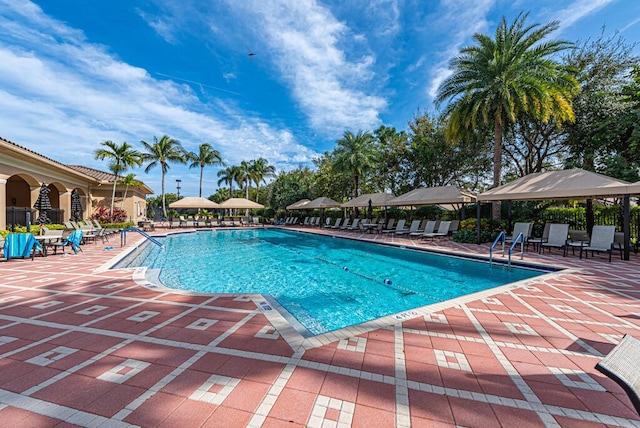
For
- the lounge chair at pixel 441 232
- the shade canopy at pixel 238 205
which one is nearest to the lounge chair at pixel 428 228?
the lounge chair at pixel 441 232

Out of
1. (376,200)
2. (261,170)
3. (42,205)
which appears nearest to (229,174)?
(261,170)

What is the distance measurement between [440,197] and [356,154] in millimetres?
10176

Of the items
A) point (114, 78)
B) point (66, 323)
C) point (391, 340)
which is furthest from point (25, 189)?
point (391, 340)

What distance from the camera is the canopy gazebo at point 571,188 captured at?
7.99 metres

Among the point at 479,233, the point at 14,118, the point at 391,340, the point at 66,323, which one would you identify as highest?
the point at 14,118

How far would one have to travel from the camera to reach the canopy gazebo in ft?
26.2

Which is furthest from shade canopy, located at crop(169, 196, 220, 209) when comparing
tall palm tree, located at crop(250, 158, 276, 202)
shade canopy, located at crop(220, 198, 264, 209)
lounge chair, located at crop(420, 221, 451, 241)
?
lounge chair, located at crop(420, 221, 451, 241)

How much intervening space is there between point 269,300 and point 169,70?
A: 14555mm

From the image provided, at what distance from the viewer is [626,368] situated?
1399 mm

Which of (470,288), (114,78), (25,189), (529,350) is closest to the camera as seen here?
(529,350)

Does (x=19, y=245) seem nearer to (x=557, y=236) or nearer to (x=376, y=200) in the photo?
(x=376, y=200)

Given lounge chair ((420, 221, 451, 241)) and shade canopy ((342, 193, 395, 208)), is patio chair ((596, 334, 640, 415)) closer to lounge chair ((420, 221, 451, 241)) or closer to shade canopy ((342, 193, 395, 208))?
lounge chair ((420, 221, 451, 241))

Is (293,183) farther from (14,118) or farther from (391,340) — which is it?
(391,340)

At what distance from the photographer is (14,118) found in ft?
39.9
